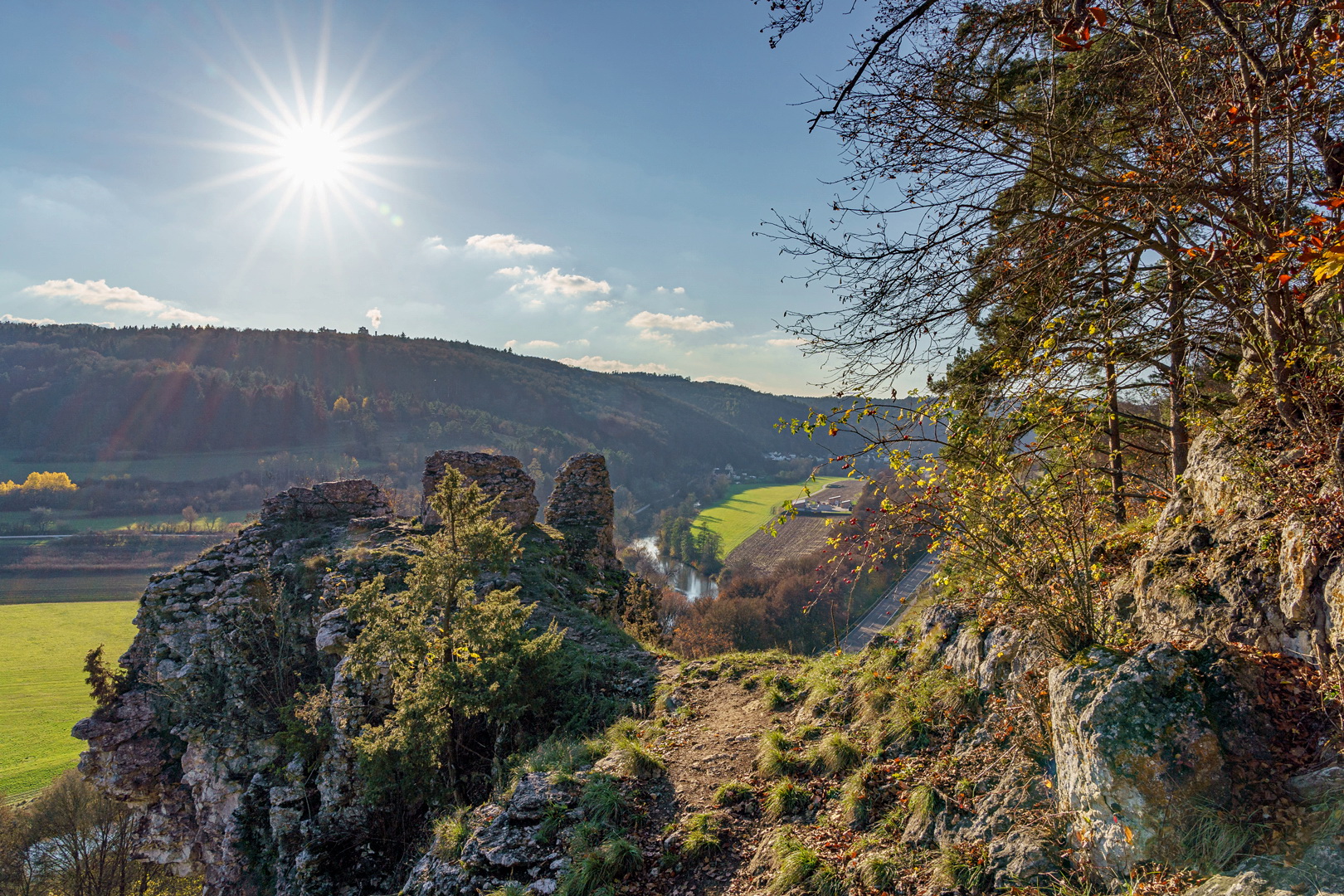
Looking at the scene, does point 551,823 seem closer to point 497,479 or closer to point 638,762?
point 638,762

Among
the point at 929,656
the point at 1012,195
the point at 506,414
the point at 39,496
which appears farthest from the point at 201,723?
the point at 506,414

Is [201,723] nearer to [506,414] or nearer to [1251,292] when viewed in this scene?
[1251,292]

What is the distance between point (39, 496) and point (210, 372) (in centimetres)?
3304

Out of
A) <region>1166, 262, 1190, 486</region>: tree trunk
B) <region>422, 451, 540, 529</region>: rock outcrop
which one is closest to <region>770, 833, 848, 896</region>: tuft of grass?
<region>1166, 262, 1190, 486</region>: tree trunk

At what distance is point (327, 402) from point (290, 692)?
111 m

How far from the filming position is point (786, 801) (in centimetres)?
509

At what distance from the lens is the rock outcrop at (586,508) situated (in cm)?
1688

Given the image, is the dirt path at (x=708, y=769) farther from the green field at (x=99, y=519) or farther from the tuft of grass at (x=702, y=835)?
the green field at (x=99, y=519)

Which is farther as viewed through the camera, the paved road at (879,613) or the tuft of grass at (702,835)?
the paved road at (879,613)

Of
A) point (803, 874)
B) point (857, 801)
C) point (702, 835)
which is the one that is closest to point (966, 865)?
point (803, 874)

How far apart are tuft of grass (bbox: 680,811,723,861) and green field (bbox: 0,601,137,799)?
2915cm

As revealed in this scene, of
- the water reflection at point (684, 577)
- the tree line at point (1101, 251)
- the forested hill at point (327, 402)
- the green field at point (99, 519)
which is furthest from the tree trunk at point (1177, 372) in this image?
the forested hill at point (327, 402)

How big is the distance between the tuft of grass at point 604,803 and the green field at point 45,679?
2804cm

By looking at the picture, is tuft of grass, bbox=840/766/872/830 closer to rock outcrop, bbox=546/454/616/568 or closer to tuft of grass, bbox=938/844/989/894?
tuft of grass, bbox=938/844/989/894
